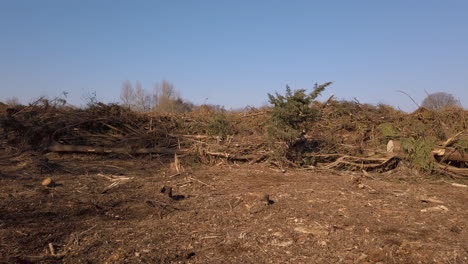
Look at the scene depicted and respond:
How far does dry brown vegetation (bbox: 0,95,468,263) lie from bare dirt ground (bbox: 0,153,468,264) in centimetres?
2

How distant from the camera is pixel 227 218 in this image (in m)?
4.23

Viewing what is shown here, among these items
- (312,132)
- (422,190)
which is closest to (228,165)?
(312,132)

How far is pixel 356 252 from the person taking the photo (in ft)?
10.6

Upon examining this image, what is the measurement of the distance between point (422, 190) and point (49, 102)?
8.91m

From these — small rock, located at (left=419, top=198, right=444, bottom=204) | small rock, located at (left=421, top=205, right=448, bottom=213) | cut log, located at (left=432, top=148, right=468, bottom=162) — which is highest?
cut log, located at (left=432, top=148, right=468, bottom=162)

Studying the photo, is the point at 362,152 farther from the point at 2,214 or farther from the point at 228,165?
the point at 2,214

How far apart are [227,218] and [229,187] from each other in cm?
172

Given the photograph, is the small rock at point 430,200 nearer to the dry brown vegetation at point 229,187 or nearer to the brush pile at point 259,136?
the dry brown vegetation at point 229,187

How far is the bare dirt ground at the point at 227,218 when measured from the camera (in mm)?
3197

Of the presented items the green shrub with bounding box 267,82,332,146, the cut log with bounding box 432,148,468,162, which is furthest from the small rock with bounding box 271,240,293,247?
the cut log with bounding box 432,148,468,162

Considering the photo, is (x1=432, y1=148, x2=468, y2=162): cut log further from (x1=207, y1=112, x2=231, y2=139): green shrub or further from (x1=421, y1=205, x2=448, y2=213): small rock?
(x1=207, y1=112, x2=231, y2=139): green shrub

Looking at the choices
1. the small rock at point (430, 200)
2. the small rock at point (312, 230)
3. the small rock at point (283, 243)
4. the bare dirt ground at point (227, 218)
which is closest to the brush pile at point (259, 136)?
the bare dirt ground at point (227, 218)

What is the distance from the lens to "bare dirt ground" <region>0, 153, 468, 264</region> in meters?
3.20

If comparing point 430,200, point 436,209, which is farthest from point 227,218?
point 430,200
